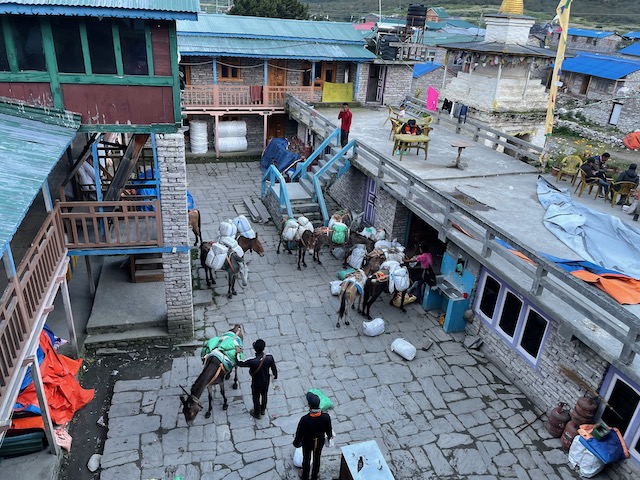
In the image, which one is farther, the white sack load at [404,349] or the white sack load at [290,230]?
the white sack load at [290,230]

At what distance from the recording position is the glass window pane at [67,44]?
808cm

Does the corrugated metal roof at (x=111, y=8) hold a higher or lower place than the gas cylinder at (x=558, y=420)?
higher

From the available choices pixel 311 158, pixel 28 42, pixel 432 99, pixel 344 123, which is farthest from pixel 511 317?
pixel 432 99

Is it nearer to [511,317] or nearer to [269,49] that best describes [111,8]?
[511,317]

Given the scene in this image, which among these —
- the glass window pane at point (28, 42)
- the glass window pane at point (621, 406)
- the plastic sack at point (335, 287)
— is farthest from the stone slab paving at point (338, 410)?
the glass window pane at point (28, 42)

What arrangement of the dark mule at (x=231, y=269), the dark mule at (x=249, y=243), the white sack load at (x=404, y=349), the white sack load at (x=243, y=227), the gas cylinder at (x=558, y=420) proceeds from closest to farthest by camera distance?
the gas cylinder at (x=558, y=420) < the white sack load at (x=404, y=349) < the dark mule at (x=231, y=269) < the white sack load at (x=243, y=227) < the dark mule at (x=249, y=243)

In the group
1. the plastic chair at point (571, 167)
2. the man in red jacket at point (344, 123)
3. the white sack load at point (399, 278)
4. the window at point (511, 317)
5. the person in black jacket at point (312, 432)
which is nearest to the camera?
the person in black jacket at point (312, 432)

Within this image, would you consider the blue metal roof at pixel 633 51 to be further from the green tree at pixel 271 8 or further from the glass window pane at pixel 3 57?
the glass window pane at pixel 3 57

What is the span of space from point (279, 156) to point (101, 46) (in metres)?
11.6

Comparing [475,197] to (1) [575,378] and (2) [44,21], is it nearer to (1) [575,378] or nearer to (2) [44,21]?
(1) [575,378]

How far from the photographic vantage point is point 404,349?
10.4 meters

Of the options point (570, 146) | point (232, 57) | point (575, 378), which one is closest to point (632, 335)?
point (575, 378)

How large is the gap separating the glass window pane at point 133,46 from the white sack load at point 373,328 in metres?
7.06

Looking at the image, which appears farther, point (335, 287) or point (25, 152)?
point (335, 287)
